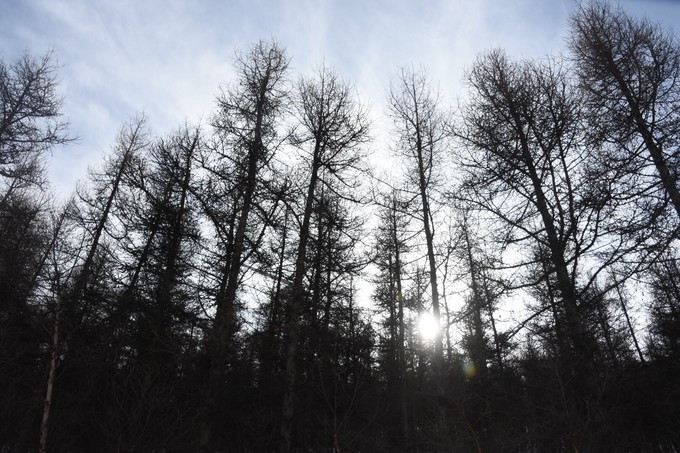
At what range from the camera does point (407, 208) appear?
34.9ft

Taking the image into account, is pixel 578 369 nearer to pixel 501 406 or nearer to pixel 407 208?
pixel 407 208

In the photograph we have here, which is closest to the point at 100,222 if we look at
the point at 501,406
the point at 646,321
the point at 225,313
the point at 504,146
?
the point at 225,313

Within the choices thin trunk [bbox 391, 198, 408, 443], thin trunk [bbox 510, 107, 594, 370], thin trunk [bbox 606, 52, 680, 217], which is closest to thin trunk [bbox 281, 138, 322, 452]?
thin trunk [bbox 391, 198, 408, 443]

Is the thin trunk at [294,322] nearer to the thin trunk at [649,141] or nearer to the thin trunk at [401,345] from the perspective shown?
the thin trunk at [401,345]

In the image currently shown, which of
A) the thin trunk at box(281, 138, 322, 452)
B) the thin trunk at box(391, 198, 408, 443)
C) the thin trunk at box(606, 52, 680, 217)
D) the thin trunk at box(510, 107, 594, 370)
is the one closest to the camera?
the thin trunk at box(606, 52, 680, 217)

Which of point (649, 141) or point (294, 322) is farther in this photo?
point (294, 322)

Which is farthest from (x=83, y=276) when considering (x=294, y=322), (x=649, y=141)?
(x=649, y=141)

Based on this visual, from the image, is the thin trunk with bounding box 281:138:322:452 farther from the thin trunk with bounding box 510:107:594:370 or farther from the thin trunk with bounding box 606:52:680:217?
Answer: the thin trunk with bounding box 606:52:680:217

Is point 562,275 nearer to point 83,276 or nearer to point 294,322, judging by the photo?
point 294,322

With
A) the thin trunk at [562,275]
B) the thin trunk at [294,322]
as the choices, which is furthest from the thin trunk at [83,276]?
the thin trunk at [562,275]

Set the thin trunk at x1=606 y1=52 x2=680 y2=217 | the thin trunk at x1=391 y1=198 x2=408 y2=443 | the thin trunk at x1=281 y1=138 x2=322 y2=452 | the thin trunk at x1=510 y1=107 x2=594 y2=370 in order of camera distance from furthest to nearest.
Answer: the thin trunk at x1=391 y1=198 x2=408 y2=443
the thin trunk at x1=281 y1=138 x2=322 y2=452
the thin trunk at x1=510 y1=107 x2=594 y2=370
the thin trunk at x1=606 y1=52 x2=680 y2=217

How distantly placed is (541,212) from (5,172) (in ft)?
60.7

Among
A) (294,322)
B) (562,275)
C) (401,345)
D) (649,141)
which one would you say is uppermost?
(649,141)

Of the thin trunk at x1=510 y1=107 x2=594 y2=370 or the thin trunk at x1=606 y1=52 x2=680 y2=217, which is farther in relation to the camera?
the thin trunk at x1=510 y1=107 x2=594 y2=370
